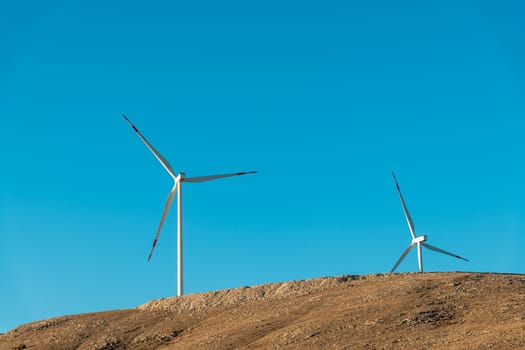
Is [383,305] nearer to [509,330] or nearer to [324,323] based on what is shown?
[324,323]

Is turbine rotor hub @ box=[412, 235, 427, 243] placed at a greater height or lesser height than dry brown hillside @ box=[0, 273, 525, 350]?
greater

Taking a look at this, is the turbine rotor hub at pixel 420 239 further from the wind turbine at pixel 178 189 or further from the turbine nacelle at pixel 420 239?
the wind turbine at pixel 178 189

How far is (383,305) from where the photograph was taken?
71062 millimetres

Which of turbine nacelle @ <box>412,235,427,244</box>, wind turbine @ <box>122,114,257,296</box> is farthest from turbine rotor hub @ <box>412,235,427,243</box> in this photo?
wind turbine @ <box>122,114,257,296</box>

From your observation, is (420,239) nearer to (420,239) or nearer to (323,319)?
(420,239)

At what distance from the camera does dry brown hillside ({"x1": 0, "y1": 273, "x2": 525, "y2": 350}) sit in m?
62.6

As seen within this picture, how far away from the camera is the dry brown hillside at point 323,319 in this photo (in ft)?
205

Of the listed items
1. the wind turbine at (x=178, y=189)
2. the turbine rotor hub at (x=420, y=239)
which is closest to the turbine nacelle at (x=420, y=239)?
the turbine rotor hub at (x=420, y=239)

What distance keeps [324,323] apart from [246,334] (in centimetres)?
630

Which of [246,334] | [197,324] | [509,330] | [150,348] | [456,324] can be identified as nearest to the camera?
[509,330]

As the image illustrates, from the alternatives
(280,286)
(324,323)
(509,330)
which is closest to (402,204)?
(280,286)

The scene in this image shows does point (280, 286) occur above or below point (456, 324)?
above

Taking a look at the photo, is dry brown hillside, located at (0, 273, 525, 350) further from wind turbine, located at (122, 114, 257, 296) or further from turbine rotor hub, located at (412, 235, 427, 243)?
turbine rotor hub, located at (412, 235, 427, 243)

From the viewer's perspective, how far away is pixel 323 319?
69.5 m
